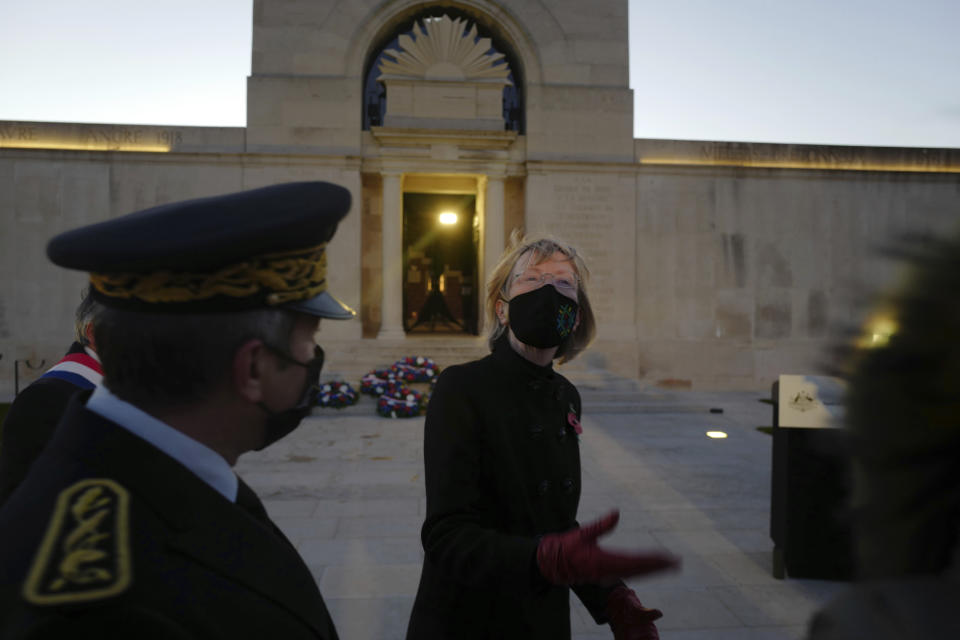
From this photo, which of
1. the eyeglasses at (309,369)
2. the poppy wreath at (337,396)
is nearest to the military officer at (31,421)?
the eyeglasses at (309,369)

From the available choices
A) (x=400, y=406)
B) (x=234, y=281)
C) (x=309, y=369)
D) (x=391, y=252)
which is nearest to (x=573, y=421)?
A: (x=309, y=369)

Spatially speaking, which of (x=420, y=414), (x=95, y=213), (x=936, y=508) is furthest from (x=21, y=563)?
(x=95, y=213)

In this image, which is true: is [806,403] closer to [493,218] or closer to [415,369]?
[415,369]

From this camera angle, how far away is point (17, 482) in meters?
1.98

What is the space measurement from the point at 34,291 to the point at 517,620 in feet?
53.7

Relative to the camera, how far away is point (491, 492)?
6.70ft

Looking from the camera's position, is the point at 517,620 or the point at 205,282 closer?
the point at 205,282

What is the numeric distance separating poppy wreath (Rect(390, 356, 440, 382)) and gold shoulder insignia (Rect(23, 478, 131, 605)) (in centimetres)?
1089

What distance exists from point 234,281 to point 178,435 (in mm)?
318

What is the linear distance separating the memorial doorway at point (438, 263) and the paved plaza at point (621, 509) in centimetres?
852

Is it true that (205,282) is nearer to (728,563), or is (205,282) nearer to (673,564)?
(673,564)

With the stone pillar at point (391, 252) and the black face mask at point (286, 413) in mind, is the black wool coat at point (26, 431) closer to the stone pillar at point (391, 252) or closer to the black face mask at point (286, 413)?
the black face mask at point (286, 413)

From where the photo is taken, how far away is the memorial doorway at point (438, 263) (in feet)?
61.3

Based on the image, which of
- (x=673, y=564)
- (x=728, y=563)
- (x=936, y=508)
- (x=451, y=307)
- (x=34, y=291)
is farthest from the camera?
(x=451, y=307)
